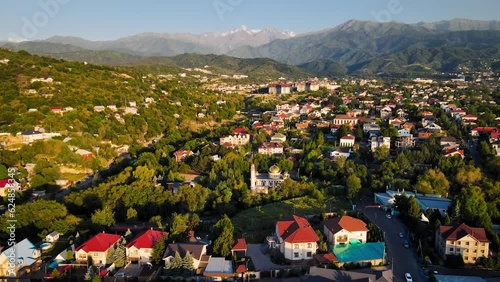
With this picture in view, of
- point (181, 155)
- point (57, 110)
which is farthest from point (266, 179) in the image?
point (57, 110)

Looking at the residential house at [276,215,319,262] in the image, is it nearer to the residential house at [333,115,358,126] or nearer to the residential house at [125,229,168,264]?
the residential house at [125,229,168,264]

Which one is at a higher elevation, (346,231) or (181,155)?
(346,231)

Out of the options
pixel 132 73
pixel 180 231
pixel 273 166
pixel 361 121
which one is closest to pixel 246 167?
pixel 273 166

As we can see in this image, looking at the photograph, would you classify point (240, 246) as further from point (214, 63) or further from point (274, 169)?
point (214, 63)

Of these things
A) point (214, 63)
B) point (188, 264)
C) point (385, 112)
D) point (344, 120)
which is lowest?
point (188, 264)

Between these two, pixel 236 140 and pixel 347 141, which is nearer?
pixel 347 141

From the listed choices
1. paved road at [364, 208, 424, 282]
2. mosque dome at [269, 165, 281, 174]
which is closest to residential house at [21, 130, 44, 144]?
mosque dome at [269, 165, 281, 174]

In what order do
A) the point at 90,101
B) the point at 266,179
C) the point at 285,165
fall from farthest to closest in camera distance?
1. the point at 90,101
2. the point at 285,165
3. the point at 266,179
